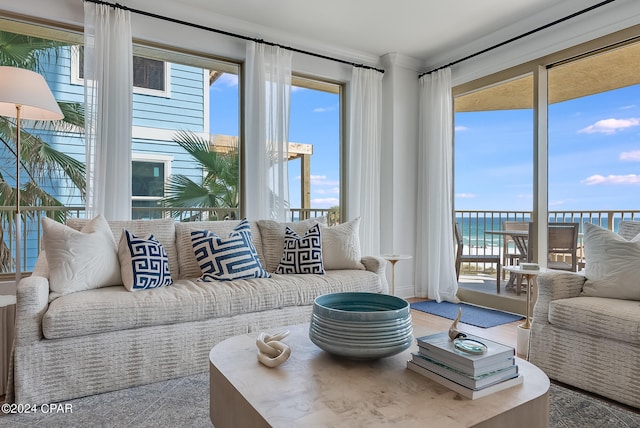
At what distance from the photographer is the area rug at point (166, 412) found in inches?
69.1

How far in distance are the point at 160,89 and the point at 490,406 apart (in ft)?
11.9

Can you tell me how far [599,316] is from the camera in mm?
2023

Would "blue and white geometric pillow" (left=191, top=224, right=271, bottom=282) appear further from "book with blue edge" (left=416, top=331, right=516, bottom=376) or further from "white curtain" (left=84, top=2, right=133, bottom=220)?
"book with blue edge" (left=416, top=331, right=516, bottom=376)

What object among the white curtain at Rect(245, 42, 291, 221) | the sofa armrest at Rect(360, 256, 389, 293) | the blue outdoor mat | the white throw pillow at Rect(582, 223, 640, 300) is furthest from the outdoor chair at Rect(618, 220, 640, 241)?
the white curtain at Rect(245, 42, 291, 221)

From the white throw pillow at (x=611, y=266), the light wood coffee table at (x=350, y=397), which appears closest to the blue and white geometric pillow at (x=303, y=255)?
the light wood coffee table at (x=350, y=397)

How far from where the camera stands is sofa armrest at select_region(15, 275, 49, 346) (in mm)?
1862

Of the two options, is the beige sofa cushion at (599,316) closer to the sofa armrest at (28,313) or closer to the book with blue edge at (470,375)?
the book with blue edge at (470,375)

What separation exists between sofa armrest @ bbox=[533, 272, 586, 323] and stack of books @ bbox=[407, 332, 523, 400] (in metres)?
1.34

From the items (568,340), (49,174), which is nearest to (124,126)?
(49,174)

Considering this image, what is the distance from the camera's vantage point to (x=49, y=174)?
323 cm

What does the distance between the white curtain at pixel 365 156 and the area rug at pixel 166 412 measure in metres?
2.53

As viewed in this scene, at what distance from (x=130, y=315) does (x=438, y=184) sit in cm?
334

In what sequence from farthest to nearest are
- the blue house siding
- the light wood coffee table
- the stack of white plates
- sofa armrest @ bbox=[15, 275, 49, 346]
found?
1. the blue house siding
2. sofa armrest @ bbox=[15, 275, 49, 346]
3. the stack of white plates
4. the light wood coffee table

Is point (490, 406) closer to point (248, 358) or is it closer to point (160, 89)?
point (248, 358)
